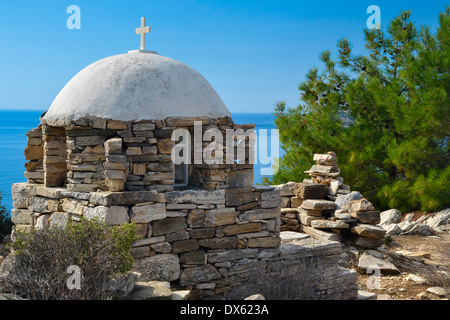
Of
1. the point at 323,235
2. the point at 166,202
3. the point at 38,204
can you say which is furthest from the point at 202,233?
the point at 323,235

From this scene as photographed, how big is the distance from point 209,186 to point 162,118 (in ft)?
3.21

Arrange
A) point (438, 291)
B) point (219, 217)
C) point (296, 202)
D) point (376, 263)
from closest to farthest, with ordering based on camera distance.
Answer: point (219, 217), point (438, 291), point (376, 263), point (296, 202)

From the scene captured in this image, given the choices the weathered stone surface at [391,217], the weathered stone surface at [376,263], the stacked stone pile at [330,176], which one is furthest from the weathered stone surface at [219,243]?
the weathered stone surface at [391,217]

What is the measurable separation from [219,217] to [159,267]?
0.91 meters

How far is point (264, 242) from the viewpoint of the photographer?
5875 mm

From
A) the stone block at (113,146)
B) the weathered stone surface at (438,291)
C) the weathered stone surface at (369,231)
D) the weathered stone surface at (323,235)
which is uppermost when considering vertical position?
the stone block at (113,146)

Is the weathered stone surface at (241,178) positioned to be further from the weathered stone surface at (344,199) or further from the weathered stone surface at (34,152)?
the weathered stone surface at (344,199)

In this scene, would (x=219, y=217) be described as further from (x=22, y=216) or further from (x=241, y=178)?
(x=22, y=216)

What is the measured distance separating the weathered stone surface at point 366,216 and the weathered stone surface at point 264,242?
2.90 metres

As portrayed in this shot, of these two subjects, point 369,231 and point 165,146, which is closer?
point 165,146

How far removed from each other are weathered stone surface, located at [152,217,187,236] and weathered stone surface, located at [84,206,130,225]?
348 mm

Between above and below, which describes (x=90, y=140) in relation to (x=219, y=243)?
above

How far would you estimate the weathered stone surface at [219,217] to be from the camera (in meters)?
5.43

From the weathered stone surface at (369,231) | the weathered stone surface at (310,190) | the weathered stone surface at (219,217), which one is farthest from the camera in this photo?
the weathered stone surface at (310,190)
